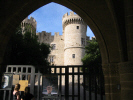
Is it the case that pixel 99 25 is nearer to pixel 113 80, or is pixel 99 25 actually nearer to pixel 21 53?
pixel 113 80

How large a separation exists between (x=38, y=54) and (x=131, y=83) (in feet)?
39.8

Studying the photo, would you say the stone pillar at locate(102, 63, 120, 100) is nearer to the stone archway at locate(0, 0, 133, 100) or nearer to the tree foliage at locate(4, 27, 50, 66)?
the stone archway at locate(0, 0, 133, 100)

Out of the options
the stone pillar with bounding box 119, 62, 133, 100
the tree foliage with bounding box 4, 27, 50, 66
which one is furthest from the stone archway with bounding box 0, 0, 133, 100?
the tree foliage with bounding box 4, 27, 50, 66

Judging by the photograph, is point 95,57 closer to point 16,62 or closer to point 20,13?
point 16,62

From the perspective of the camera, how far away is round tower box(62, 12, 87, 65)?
29802mm

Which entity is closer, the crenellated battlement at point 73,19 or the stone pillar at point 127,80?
the stone pillar at point 127,80

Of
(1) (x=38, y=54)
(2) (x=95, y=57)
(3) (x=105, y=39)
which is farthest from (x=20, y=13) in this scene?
(2) (x=95, y=57)

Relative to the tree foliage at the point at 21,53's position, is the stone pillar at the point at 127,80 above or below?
below

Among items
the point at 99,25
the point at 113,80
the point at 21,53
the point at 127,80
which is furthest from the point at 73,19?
the point at 127,80

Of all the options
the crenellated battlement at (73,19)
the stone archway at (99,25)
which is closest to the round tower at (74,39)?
the crenellated battlement at (73,19)

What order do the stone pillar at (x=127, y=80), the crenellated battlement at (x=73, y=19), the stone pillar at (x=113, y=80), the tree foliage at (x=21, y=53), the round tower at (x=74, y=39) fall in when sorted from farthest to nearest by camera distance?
the crenellated battlement at (x=73, y=19) < the round tower at (x=74, y=39) < the tree foliage at (x=21, y=53) < the stone pillar at (x=113, y=80) < the stone pillar at (x=127, y=80)

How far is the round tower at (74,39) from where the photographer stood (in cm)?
2980

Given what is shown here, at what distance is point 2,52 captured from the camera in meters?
4.93

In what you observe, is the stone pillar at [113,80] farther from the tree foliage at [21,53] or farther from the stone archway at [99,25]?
the tree foliage at [21,53]
